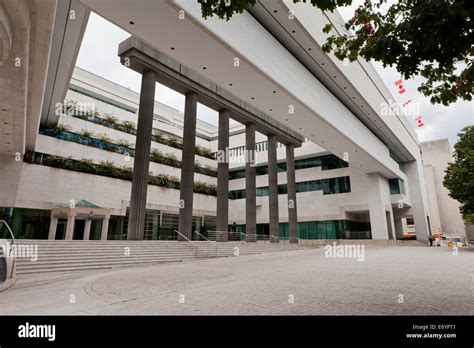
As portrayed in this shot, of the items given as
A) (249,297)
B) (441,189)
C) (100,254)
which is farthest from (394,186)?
(249,297)

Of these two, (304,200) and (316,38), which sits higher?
(316,38)

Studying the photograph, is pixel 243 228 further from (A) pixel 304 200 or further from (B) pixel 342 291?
(B) pixel 342 291

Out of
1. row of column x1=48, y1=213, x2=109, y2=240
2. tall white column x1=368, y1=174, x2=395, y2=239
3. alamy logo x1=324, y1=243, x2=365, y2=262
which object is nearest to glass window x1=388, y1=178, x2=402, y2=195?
tall white column x1=368, y1=174, x2=395, y2=239

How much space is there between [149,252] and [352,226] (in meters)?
28.9

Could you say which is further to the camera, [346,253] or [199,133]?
[199,133]

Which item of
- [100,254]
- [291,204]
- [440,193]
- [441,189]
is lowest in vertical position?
[100,254]

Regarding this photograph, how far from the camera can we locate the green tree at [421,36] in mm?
3566

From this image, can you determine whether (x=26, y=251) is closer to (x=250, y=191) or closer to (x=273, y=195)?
(x=250, y=191)

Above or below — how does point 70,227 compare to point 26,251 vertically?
above

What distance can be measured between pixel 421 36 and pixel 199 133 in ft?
128
